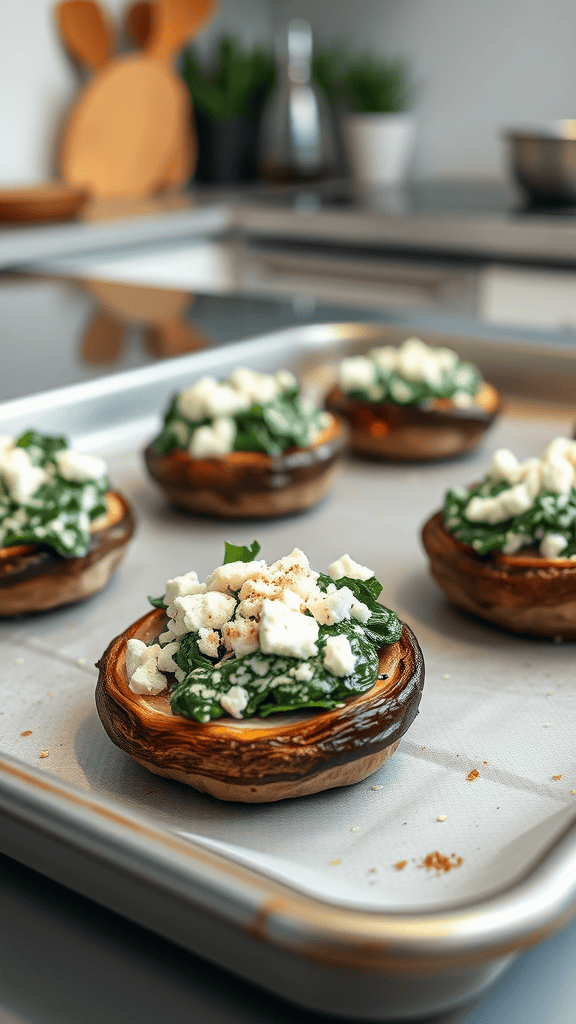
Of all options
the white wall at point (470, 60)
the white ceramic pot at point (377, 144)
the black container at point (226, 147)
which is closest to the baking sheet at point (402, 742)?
the white ceramic pot at point (377, 144)

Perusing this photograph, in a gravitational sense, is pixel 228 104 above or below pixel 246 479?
above

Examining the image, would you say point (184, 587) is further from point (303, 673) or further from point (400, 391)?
point (400, 391)

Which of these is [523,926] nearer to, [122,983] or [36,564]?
[122,983]

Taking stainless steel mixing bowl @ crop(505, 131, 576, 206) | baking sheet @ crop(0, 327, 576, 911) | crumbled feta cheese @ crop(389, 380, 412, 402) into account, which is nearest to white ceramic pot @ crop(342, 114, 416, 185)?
stainless steel mixing bowl @ crop(505, 131, 576, 206)

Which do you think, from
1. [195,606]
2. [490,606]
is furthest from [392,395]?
[195,606]

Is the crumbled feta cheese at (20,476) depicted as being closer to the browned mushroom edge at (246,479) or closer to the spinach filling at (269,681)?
the browned mushroom edge at (246,479)

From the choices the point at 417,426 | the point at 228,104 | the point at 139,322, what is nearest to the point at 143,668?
the point at 417,426
